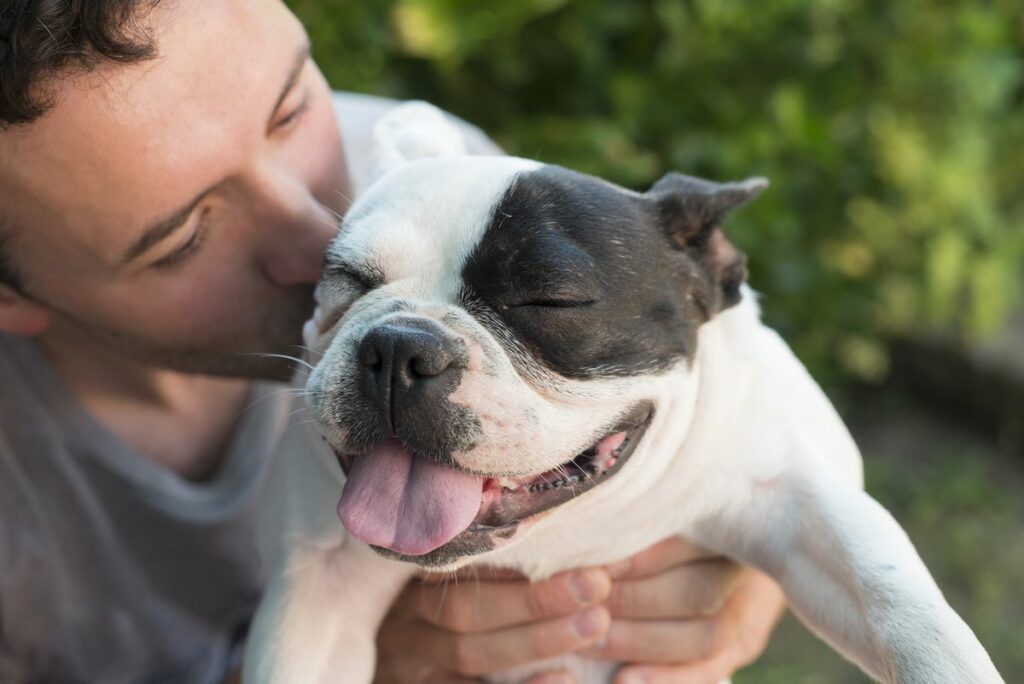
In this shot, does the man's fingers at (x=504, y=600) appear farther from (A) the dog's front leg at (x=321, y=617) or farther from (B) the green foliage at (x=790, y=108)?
(B) the green foliage at (x=790, y=108)

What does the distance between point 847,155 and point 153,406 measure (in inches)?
97.3

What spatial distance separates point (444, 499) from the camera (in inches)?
61.1

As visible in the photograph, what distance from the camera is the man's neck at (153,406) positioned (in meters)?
2.37

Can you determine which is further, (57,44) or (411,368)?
(57,44)

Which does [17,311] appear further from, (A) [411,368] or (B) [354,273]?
(A) [411,368]

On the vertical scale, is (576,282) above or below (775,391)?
above

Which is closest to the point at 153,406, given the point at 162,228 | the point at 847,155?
the point at 162,228

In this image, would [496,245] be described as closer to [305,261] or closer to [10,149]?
[305,261]

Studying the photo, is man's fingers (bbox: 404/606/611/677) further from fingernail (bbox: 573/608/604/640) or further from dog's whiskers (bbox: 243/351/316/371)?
dog's whiskers (bbox: 243/351/316/371)

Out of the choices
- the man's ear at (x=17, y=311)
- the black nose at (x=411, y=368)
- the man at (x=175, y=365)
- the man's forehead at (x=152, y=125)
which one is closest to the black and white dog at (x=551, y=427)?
the black nose at (x=411, y=368)

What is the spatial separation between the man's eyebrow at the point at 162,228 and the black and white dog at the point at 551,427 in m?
0.27

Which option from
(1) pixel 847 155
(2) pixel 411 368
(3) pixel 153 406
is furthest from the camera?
(1) pixel 847 155

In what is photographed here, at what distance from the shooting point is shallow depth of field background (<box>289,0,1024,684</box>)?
3.26 metres

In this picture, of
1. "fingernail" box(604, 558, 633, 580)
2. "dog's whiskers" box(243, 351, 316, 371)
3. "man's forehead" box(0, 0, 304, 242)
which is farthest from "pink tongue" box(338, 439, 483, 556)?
"man's forehead" box(0, 0, 304, 242)
